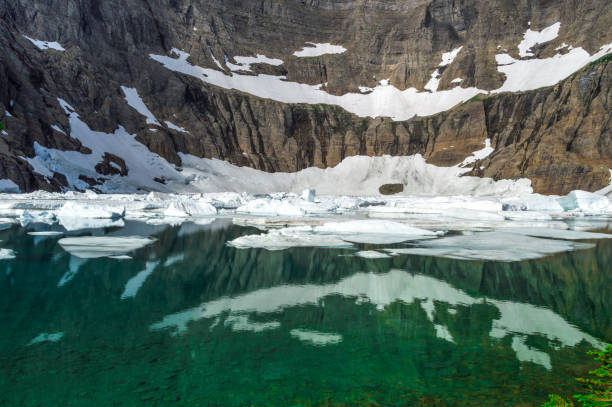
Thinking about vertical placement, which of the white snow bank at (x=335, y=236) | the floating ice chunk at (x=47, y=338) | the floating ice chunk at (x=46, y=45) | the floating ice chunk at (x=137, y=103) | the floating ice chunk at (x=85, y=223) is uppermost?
the floating ice chunk at (x=46, y=45)

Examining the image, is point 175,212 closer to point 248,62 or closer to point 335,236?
point 335,236

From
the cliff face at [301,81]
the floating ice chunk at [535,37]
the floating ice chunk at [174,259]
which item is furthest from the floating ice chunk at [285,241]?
the floating ice chunk at [535,37]

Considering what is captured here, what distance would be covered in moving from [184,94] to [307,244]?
2841 inches

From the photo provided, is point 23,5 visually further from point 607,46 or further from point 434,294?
point 607,46

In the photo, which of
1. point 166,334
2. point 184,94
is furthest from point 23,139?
point 166,334

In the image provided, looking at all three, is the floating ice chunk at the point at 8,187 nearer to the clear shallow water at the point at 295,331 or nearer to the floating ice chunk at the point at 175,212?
the floating ice chunk at the point at 175,212

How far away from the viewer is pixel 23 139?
52.1 meters

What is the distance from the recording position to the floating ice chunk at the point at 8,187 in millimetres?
41759

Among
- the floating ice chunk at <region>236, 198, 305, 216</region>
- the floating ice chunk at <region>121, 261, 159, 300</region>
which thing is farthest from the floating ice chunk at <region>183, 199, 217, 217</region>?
the floating ice chunk at <region>121, 261, 159, 300</region>

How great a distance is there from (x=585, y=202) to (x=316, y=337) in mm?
40866

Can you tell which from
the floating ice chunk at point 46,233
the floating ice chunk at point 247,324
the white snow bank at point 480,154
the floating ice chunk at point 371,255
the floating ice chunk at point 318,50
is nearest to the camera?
the floating ice chunk at point 247,324

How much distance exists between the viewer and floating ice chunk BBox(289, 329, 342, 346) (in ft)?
22.3

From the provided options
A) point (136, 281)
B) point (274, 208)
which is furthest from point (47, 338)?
point (274, 208)

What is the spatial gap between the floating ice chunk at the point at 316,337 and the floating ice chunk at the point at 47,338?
383cm
